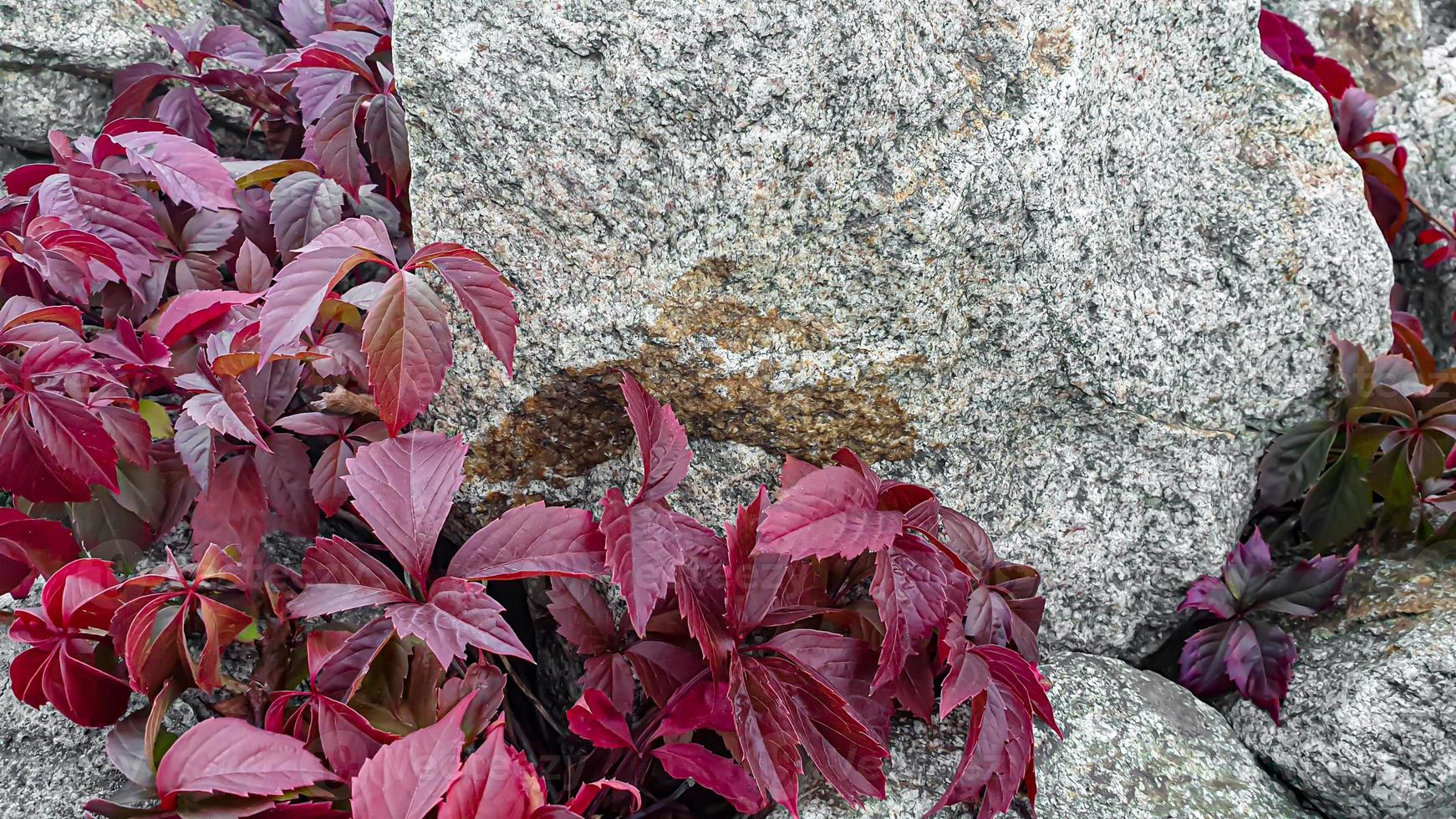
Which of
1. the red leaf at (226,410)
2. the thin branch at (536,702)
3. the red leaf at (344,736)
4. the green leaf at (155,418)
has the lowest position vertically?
the thin branch at (536,702)

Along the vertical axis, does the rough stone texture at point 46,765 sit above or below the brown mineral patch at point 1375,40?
below

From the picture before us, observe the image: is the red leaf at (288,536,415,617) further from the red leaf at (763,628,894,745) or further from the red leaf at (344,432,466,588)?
the red leaf at (763,628,894,745)

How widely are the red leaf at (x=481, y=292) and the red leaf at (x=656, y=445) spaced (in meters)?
0.18

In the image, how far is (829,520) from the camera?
1256 mm

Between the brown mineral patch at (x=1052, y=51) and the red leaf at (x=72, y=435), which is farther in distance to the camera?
the brown mineral patch at (x=1052, y=51)

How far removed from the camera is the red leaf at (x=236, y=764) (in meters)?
1.13

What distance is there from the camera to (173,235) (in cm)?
172

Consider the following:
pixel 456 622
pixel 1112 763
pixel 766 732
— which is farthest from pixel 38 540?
pixel 1112 763

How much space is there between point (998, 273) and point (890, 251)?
0.68ft

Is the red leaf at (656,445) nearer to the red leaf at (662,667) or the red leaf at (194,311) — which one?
the red leaf at (662,667)

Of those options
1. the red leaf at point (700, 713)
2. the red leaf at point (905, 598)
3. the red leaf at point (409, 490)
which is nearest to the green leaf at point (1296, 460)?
the red leaf at point (905, 598)

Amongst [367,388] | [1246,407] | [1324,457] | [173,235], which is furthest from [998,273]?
[173,235]

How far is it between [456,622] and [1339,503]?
1.68 m

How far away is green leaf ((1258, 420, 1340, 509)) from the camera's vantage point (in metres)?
1.80
